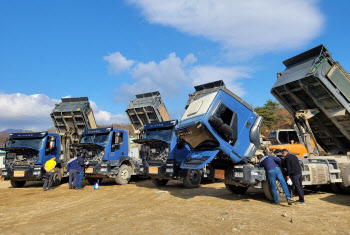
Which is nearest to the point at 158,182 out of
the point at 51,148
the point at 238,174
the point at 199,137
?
the point at 199,137

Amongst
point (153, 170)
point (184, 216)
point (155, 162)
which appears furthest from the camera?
point (155, 162)

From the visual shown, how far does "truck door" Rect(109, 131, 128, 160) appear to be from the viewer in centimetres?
1162

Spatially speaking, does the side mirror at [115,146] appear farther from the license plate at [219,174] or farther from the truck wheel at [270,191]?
the truck wheel at [270,191]

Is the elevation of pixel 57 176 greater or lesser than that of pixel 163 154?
lesser

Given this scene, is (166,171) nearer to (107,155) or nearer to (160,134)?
(160,134)

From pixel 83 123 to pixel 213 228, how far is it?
11457 millimetres

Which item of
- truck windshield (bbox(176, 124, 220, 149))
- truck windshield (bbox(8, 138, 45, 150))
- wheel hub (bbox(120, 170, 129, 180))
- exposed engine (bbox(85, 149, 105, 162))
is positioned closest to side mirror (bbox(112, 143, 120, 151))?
exposed engine (bbox(85, 149, 105, 162))

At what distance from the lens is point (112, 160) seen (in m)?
11.5

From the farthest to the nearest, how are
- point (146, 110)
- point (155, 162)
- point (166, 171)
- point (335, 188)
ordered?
point (146, 110)
point (155, 162)
point (166, 171)
point (335, 188)

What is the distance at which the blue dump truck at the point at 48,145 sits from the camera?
11406 mm

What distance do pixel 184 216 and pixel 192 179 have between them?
4486 mm

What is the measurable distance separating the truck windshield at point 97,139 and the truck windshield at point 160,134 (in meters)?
1.82

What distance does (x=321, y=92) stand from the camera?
764 centimetres

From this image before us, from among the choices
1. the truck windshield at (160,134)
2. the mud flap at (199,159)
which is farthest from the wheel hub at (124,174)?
the mud flap at (199,159)
